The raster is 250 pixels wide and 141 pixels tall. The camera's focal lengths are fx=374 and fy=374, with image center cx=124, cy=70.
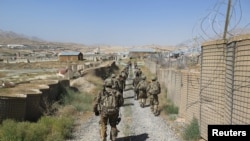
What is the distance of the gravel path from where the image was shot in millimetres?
10836

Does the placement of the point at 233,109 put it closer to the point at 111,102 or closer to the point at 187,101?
the point at 111,102

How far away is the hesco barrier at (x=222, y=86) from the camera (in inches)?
249

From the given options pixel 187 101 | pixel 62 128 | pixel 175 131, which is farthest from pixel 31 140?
pixel 187 101

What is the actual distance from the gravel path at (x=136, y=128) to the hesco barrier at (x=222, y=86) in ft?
3.42

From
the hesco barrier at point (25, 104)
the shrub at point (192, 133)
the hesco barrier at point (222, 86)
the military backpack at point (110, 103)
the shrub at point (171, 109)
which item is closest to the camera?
the hesco barrier at point (222, 86)

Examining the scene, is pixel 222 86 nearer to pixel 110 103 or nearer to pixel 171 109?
pixel 110 103

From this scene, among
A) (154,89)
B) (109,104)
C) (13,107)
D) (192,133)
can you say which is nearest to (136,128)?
(192,133)

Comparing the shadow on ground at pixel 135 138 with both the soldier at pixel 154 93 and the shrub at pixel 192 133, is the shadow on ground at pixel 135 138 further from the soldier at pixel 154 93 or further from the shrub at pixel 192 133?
the soldier at pixel 154 93

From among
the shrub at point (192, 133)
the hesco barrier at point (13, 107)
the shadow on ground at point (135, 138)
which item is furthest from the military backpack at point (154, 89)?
the hesco barrier at point (13, 107)

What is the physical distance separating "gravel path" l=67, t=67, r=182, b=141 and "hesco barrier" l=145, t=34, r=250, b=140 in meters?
1.04

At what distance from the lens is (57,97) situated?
17422mm

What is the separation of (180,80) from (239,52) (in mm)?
8127

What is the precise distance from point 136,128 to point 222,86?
176 inches

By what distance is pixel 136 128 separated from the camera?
12.2 metres
